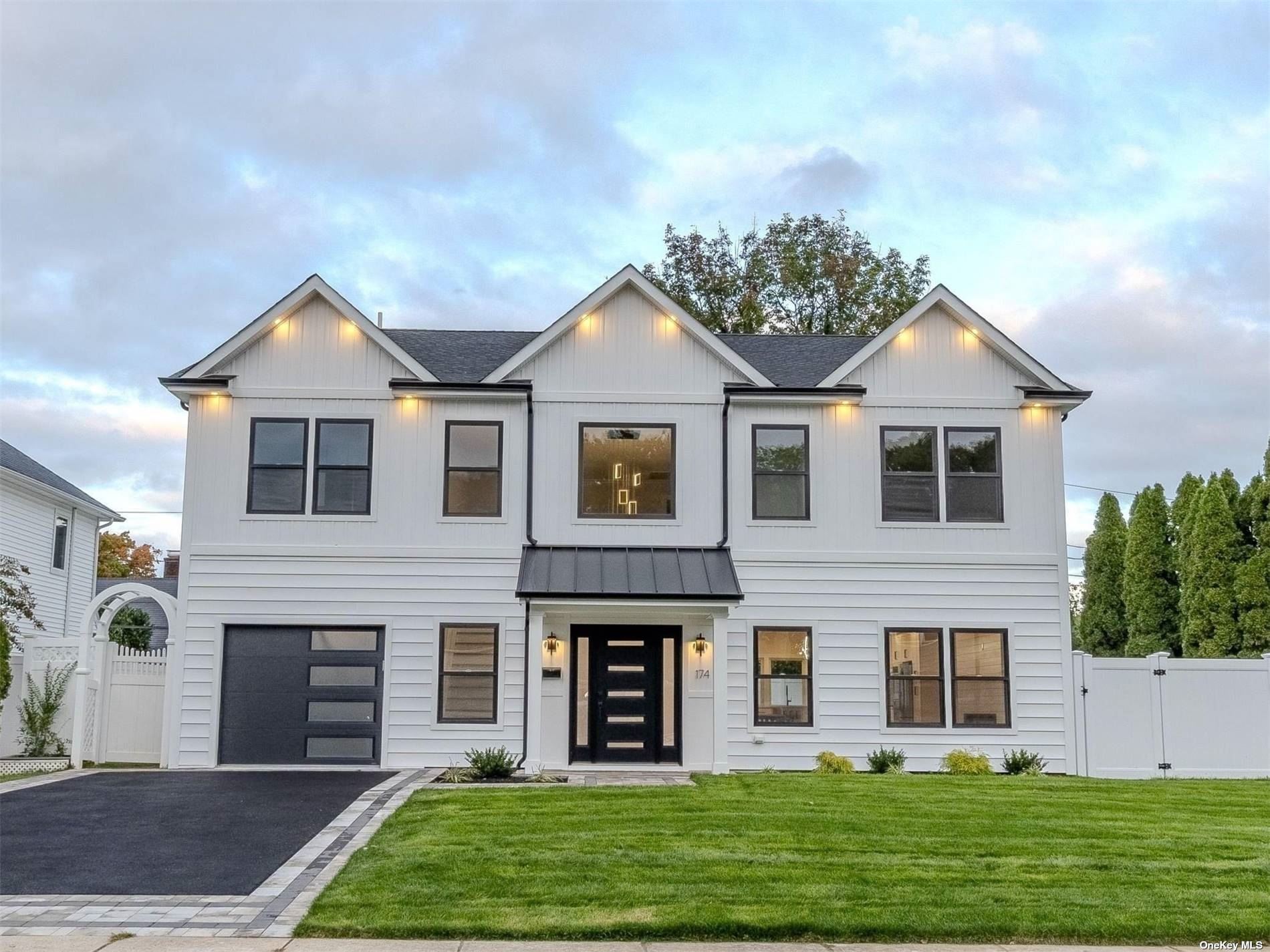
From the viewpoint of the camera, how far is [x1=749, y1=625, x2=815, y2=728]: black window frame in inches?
651

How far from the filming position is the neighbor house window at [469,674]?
1647 centimetres

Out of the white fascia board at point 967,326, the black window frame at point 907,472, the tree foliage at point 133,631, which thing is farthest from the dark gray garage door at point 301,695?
the tree foliage at point 133,631

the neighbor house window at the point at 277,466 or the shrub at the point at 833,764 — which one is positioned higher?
the neighbor house window at the point at 277,466

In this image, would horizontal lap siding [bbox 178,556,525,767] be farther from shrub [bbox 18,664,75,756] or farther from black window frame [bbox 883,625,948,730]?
black window frame [bbox 883,625,948,730]

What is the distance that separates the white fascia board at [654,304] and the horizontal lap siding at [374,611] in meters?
3.27

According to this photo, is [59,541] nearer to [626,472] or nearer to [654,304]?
[626,472]

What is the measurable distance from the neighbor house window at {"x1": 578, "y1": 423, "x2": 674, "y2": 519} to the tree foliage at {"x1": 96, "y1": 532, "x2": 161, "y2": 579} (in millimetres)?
34271

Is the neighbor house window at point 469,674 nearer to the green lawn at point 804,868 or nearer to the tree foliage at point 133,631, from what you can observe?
the green lawn at point 804,868

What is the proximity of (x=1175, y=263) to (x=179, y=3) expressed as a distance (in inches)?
753

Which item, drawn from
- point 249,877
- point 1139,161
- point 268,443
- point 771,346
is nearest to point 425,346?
point 268,443

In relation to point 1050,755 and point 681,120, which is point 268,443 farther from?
point 1050,755

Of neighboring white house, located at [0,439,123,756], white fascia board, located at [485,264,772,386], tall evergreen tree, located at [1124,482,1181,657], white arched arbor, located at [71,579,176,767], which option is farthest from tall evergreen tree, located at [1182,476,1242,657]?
neighboring white house, located at [0,439,123,756]

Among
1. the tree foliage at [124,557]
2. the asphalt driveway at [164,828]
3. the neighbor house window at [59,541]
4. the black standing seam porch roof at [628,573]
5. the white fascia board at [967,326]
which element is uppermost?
the white fascia board at [967,326]

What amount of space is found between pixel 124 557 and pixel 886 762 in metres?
48.3
